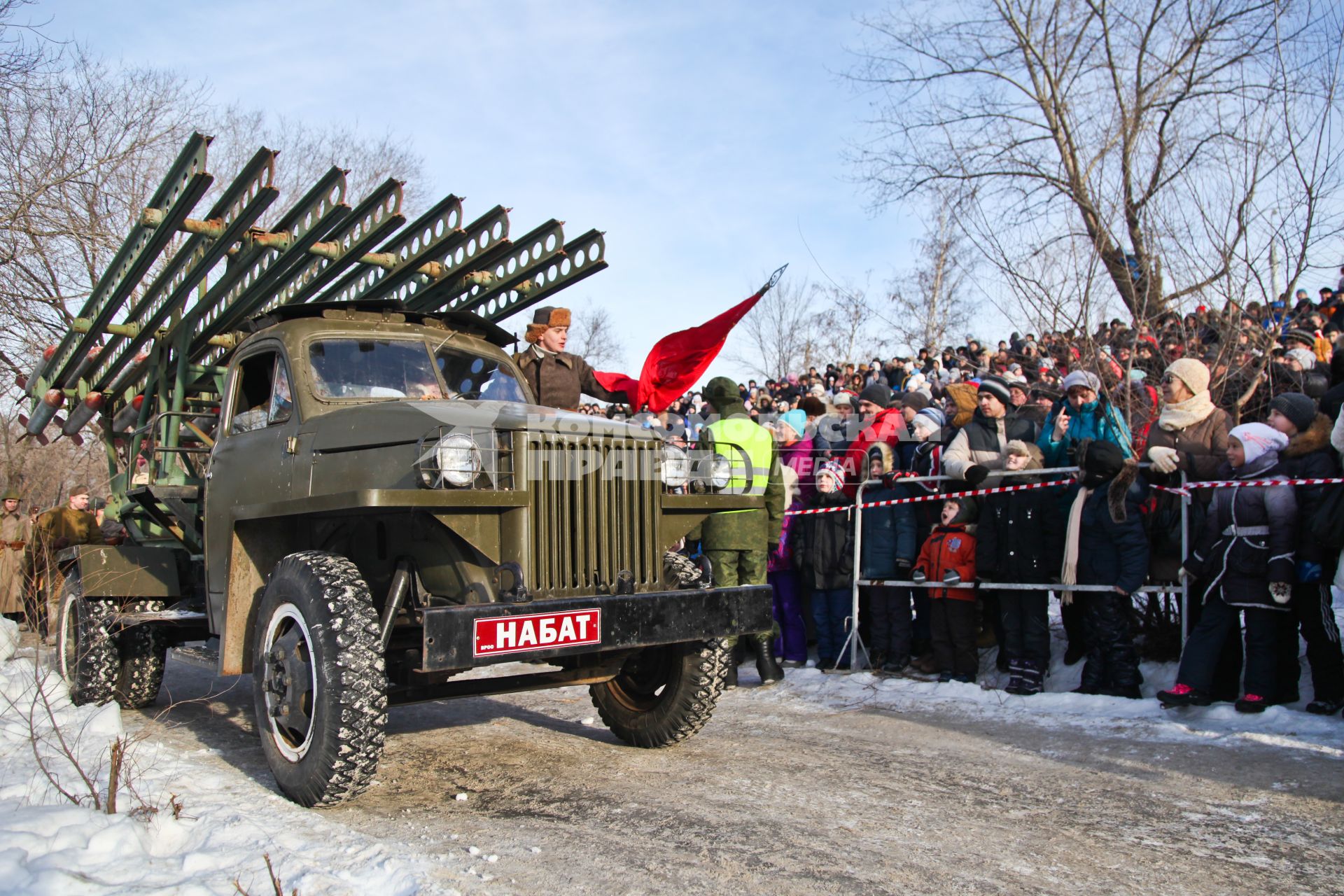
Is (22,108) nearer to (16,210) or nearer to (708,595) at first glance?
(16,210)

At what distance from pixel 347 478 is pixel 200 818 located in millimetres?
1615

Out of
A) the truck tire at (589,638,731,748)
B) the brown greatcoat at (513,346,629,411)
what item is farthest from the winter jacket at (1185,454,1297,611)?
the brown greatcoat at (513,346,629,411)

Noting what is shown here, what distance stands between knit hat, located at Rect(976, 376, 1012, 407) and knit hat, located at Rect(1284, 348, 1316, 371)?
272cm

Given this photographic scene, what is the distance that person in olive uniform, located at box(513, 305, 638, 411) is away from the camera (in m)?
6.72

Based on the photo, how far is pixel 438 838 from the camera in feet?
12.9

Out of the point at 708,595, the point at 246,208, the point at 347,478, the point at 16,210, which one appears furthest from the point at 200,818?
the point at 16,210

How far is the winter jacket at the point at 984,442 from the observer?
7793 mm

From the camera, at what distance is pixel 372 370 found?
18.4 feet

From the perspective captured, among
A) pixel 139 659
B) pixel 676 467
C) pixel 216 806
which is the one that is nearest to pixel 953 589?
pixel 676 467

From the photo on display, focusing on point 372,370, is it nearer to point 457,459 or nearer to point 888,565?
point 457,459

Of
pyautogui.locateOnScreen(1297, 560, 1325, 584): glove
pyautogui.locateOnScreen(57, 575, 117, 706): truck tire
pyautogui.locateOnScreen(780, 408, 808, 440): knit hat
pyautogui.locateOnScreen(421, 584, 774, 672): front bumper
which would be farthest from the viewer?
pyautogui.locateOnScreen(780, 408, 808, 440): knit hat

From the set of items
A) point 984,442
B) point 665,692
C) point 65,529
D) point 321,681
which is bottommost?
point 665,692

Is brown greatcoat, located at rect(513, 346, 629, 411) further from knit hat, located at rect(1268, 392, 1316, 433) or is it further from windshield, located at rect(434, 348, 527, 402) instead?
knit hat, located at rect(1268, 392, 1316, 433)

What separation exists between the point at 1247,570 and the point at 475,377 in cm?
464
